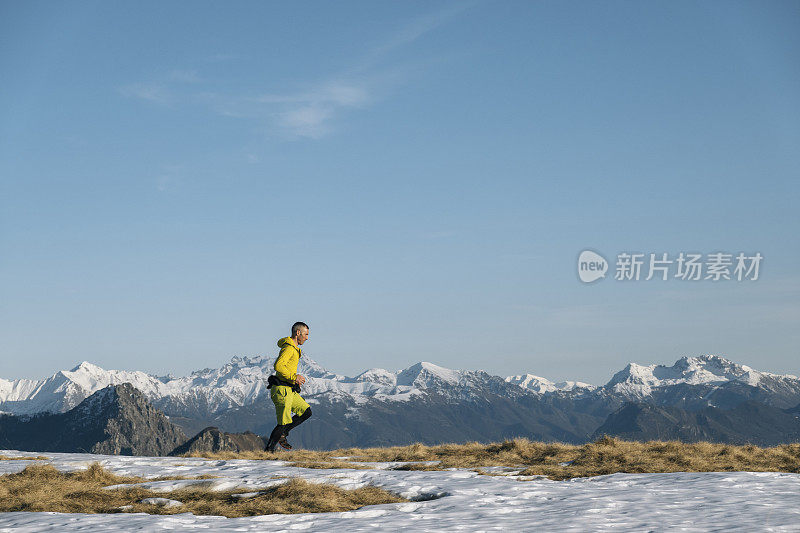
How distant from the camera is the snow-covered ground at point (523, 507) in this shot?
31.6 ft

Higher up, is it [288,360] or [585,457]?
[288,360]

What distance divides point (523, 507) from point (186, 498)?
5995 millimetres

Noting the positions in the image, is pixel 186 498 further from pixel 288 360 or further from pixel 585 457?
pixel 585 457

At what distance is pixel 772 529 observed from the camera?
29.3 feet

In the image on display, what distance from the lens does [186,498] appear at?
1215cm

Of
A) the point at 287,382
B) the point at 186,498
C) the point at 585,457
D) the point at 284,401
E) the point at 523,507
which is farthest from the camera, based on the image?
the point at 287,382

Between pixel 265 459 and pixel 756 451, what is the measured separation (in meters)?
13.3

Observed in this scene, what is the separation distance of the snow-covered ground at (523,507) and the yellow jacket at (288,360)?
5468mm

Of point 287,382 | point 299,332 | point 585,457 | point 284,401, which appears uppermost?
point 299,332

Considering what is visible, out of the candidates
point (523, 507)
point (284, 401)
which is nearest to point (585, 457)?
point (523, 507)

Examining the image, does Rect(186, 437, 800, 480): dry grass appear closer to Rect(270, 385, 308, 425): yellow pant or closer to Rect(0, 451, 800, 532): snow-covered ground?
Rect(270, 385, 308, 425): yellow pant

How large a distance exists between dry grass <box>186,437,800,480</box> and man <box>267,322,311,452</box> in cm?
88

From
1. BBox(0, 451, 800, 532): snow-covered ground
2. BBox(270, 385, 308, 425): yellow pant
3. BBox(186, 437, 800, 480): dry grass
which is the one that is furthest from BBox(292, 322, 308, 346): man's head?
BBox(0, 451, 800, 532): snow-covered ground

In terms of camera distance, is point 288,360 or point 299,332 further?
point 299,332
